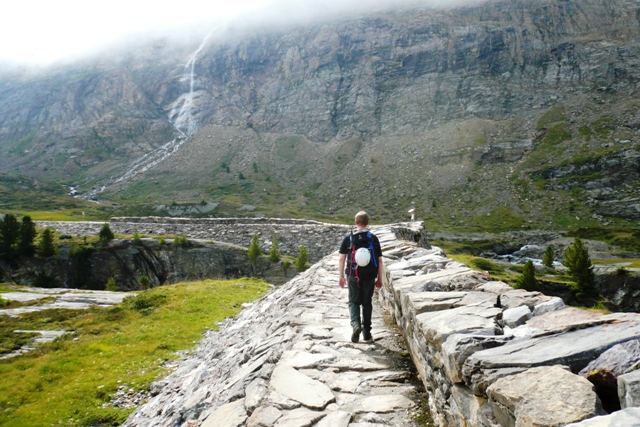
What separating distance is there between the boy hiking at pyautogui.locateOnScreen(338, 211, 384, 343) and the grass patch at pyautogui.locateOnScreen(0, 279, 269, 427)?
9172mm

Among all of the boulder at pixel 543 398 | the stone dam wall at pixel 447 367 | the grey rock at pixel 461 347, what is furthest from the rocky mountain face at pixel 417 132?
the boulder at pixel 543 398

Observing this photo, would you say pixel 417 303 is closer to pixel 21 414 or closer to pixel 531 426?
pixel 531 426

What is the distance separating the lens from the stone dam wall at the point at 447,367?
10.2 ft

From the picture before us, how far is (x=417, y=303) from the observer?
22.2ft

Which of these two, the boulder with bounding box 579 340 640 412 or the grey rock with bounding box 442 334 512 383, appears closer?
the boulder with bounding box 579 340 640 412

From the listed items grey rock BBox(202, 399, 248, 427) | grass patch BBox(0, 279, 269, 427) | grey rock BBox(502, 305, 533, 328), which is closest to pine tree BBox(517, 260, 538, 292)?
grass patch BBox(0, 279, 269, 427)

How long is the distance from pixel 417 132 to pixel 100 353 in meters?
144

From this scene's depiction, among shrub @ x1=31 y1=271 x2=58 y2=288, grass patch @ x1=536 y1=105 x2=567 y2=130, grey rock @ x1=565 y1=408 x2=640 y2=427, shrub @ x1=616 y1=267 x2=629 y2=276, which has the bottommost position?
shrub @ x1=616 y1=267 x2=629 y2=276

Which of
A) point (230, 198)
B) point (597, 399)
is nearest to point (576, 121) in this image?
point (230, 198)

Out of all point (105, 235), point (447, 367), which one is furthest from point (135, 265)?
point (447, 367)

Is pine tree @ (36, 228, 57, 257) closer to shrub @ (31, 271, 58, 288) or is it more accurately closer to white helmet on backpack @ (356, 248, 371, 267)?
shrub @ (31, 271, 58, 288)

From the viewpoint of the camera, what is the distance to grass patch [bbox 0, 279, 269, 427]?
12.5 m

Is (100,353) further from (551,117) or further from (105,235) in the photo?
(551,117)

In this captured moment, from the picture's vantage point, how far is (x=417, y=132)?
147m
